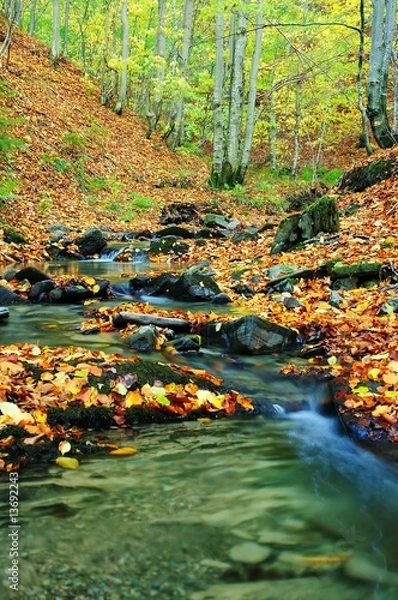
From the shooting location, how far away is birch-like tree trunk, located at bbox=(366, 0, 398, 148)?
483 inches

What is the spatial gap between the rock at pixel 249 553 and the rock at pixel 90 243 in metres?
10.0

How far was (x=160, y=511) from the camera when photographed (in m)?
2.69

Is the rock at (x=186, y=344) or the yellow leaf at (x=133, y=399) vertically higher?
the rock at (x=186, y=344)

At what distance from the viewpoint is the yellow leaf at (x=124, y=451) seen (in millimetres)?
3236

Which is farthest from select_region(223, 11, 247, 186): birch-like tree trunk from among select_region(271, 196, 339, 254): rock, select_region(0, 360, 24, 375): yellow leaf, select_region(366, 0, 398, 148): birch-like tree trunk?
select_region(0, 360, 24, 375): yellow leaf

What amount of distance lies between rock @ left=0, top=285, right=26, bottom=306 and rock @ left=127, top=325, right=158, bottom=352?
2.71m

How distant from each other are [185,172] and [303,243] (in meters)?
14.0

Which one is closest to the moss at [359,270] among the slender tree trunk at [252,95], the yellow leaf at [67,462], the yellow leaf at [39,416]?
the yellow leaf at [39,416]

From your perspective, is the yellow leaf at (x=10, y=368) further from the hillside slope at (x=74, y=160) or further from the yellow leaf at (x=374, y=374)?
the hillside slope at (x=74, y=160)

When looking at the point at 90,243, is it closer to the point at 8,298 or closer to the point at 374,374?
the point at 8,298

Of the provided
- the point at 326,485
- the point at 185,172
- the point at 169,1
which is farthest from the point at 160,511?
the point at 169,1

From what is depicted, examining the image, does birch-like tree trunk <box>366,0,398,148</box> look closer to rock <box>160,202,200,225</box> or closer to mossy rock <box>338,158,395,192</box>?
mossy rock <box>338,158,395,192</box>

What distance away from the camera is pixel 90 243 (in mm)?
11969

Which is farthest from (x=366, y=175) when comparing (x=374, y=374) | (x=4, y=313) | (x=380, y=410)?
(x=380, y=410)
